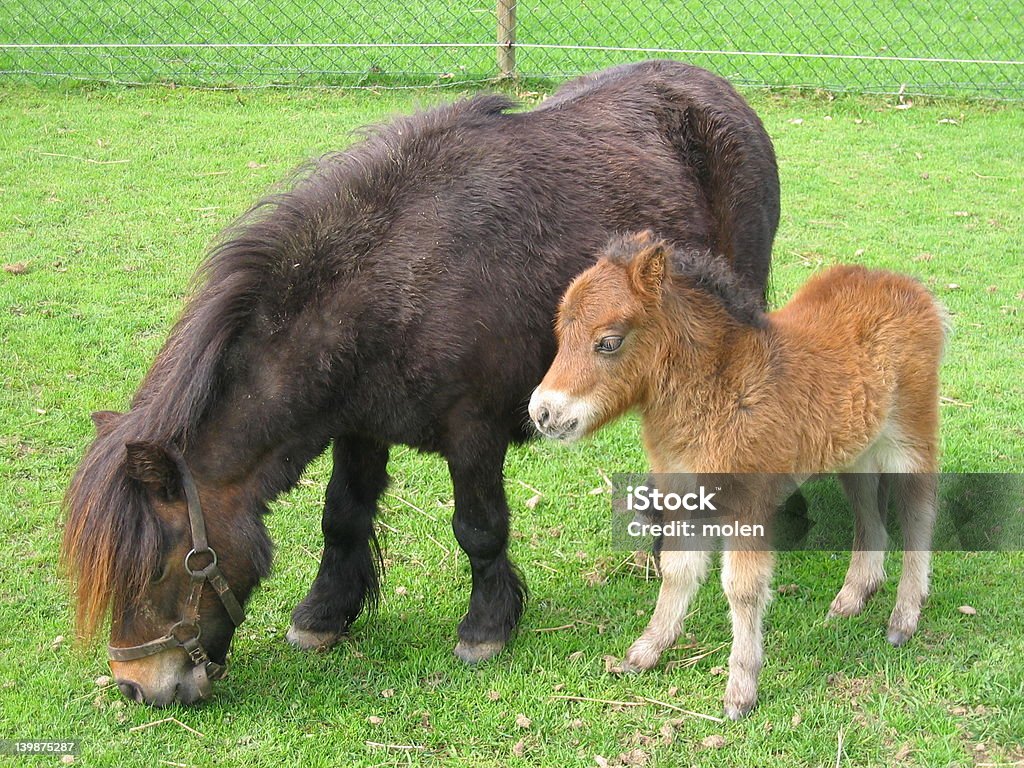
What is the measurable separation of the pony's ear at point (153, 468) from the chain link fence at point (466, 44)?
796 cm

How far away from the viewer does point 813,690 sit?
164 inches

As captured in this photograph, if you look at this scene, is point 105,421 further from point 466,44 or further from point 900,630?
point 466,44

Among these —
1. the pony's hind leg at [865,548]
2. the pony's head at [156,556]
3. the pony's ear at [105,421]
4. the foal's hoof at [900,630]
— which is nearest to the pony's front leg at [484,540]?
the pony's head at [156,556]

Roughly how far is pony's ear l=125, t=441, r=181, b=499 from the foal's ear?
1734mm

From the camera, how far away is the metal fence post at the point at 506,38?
10.8 metres

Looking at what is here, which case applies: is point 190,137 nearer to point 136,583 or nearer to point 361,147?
point 361,147

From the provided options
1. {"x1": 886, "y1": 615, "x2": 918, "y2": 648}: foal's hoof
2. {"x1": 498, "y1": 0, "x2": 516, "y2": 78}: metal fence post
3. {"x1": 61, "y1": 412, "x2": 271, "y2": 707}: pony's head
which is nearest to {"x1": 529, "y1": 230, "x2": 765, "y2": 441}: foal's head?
{"x1": 61, "y1": 412, "x2": 271, "y2": 707}: pony's head

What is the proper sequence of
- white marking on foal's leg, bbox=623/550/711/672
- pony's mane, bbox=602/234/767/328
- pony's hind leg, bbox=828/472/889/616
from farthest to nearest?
pony's hind leg, bbox=828/472/889/616 → white marking on foal's leg, bbox=623/550/711/672 → pony's mane, bbox=602/234/767/328

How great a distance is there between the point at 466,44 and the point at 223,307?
8416 mm

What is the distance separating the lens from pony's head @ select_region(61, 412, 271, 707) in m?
3.55

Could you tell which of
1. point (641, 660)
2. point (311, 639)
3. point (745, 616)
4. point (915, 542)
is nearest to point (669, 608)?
point (641, 660)

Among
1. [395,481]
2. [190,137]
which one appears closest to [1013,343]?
[395,481]

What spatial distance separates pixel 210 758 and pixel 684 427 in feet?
6.93

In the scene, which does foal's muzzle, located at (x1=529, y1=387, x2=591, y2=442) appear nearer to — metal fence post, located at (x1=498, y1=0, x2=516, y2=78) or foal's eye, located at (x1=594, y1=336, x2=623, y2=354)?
foal's eye, located at (x1=594, y1=336, x2=623, y2=354)
